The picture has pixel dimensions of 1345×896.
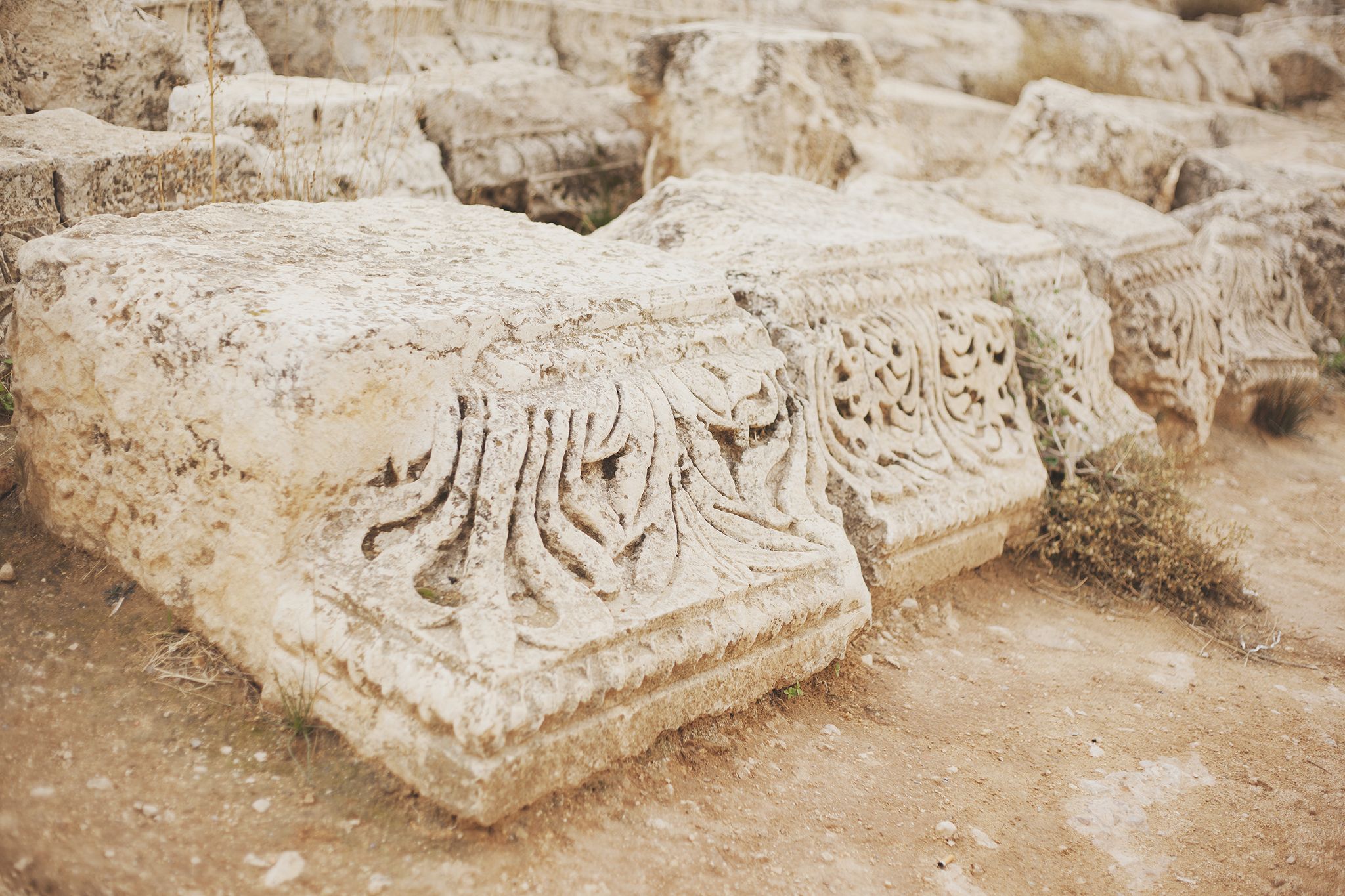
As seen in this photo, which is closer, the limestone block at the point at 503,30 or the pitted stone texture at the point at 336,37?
the pitted stone texture at the point at 336,37

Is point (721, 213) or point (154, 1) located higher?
point (154, 1)

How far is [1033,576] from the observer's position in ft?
10.4

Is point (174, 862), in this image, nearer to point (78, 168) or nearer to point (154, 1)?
point (78, 168)

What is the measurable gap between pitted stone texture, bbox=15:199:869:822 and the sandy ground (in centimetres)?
9

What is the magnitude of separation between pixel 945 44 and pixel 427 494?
26.3ft

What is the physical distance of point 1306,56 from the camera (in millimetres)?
9469

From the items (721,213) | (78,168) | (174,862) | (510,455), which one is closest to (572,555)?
(510,455)

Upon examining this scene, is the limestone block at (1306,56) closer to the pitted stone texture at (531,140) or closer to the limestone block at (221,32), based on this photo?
the pitted stone texture at (531,140)

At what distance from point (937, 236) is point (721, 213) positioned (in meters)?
0.74

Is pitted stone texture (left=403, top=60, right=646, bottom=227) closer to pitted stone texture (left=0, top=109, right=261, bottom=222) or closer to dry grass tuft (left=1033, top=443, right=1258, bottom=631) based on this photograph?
pitted stone texture (left=0, top=109, right=261, bottom=222)

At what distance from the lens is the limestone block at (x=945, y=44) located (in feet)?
27.3

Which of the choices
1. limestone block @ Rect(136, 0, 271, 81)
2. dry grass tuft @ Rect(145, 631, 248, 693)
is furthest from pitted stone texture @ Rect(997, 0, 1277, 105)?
dry grass tuft @ Rect(145, 631, 248, 693)

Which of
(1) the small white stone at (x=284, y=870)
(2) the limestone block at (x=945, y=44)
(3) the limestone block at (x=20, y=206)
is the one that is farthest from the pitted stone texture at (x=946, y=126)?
(1) the small white stone at (x=284, y=870)

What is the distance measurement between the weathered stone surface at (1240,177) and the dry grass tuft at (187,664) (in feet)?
19.3
